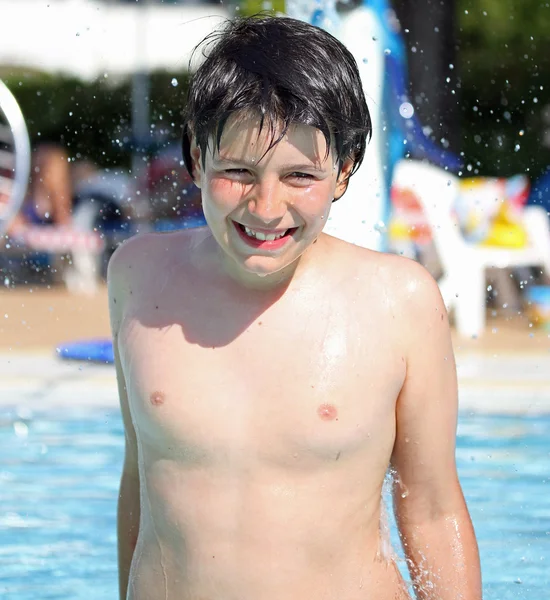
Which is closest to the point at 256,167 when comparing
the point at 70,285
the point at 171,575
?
the point at 171,575

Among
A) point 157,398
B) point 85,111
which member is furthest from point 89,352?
point 85,111

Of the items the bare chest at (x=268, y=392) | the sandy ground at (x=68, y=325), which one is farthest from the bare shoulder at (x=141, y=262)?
the sandy ground at (x=68, y=325)

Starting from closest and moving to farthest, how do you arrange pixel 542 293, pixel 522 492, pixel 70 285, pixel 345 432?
pixel 345 432, pixel 522 492, pixel 542 293, pixel 70 285

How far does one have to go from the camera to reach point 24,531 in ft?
13.5

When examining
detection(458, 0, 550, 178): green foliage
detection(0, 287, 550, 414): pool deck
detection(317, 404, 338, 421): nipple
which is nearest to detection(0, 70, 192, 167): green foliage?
detection(458, 0, 550, 178): green foliage

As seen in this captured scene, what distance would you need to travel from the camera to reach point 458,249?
26.7ft

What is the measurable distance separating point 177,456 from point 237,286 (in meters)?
0.33

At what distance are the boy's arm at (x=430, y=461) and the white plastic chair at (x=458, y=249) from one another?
553 cm

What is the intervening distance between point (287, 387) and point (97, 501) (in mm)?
2554

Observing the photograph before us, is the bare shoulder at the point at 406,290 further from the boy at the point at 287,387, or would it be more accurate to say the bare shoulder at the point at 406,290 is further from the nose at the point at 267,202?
the nose at the point at 267,202

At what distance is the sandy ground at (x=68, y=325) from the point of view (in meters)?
7.39

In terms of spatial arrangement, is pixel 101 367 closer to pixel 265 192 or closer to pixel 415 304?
pixel 415 304

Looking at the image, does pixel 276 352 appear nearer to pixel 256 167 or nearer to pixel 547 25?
pixel 256 167

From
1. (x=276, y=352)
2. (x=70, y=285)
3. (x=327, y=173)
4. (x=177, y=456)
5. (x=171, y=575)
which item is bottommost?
(x=70, y=285)
